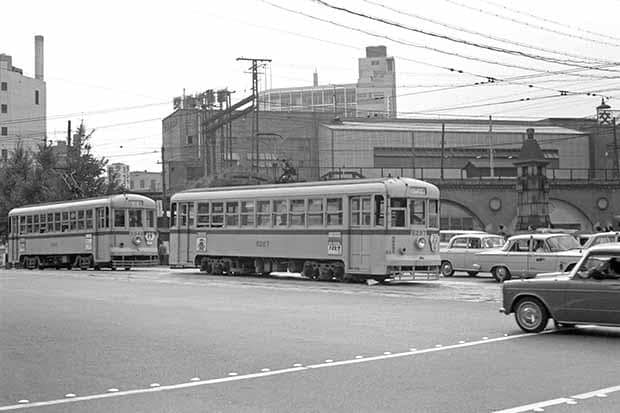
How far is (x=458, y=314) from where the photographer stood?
17.1m

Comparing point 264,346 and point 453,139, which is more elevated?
point 453,139

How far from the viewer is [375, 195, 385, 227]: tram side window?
2700 cm

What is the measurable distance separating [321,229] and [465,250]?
6.05 metres

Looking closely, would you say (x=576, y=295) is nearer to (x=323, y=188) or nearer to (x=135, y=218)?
(x=323, y=188)

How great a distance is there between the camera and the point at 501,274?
28.2 m

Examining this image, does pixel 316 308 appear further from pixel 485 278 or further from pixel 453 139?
pixel 453 139

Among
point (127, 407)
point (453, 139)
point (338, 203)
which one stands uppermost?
point (453, 139)

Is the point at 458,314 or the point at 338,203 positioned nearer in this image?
the point at 458,314

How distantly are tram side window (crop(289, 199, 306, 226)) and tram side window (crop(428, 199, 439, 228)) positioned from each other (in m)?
4.21

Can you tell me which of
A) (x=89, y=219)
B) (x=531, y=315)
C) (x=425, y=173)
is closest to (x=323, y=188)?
(x=89, y=219)

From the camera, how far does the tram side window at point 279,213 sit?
30419 millimetres

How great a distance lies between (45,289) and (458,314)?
509 inches

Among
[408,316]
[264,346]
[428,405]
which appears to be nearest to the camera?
[428,405]

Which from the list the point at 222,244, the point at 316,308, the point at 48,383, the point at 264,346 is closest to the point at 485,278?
the point at 222,244
